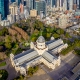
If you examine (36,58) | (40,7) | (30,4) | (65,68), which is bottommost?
(65,68)

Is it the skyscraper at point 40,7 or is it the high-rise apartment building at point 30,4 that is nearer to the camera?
the skyscraper at point 40,7

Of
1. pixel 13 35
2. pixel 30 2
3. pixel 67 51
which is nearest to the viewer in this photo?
pixel 67 51

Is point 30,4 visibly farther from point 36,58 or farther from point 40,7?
point 36,58

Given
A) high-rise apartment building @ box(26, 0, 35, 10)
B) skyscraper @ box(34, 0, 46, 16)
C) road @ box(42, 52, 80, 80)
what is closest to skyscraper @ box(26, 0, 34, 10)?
high-rise apartment building @ box(26, 0, 35, 10)

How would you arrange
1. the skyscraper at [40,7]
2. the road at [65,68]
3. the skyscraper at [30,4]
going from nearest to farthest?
the road at [65,68] → the skyscraper at [40,7] → the skyscraper at [30,4]

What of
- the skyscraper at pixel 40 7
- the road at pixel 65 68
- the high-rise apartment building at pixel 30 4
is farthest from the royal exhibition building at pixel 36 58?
the high-rise apartment building at pixel 30 4

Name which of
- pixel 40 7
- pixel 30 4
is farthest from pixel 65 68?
pixel 30 4

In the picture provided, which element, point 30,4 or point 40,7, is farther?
point 30,4

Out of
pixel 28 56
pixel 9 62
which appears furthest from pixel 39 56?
pixel 9 62

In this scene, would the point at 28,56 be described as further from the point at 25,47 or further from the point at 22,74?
the point at 25,47

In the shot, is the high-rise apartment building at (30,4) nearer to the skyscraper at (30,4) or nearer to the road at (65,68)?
the skyscraper at (30,4)

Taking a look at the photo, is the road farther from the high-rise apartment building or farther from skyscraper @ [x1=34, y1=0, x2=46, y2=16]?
the high-rise apartment building
